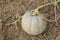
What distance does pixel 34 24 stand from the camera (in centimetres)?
275

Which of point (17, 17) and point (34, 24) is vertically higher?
point (34, 24)

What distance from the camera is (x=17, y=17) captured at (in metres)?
3.18

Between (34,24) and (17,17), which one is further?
(17,17)

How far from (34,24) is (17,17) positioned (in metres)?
0.52

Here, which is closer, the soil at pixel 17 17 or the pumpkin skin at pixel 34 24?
the pumpkin skin at pixel 34 24

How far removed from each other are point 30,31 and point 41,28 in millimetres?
159

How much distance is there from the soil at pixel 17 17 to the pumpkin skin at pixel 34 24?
155 mm

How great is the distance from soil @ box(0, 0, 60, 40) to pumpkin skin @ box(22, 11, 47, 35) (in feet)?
0.51

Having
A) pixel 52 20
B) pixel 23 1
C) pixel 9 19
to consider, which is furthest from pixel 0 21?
pixel 52 20

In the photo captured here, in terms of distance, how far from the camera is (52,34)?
2895mm

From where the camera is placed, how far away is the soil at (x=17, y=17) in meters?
2.92

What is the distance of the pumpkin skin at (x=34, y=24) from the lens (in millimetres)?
2750

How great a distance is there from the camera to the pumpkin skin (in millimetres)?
2750

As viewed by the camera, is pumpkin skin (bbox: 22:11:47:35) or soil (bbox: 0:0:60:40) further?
soil (bbox: 0:0:60:40)
